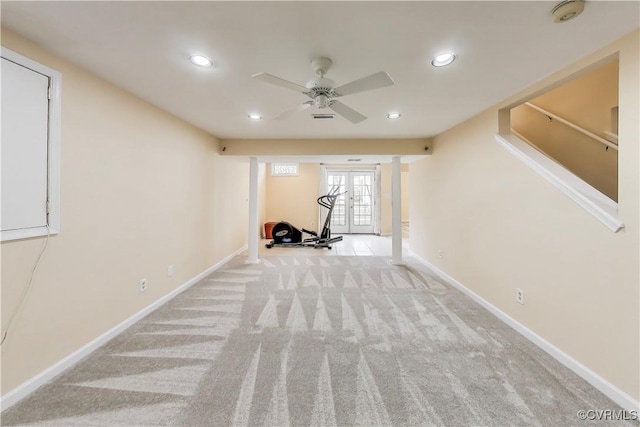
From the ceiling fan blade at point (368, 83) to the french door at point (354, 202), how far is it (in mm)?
6410

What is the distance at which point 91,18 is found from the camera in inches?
55.3

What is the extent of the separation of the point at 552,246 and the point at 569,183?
50cm

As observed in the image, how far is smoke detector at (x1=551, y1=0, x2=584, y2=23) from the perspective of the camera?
4.18 ft

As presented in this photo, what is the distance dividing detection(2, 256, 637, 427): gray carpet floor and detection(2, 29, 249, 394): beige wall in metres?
0.27

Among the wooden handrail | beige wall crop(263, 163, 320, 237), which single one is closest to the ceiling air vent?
the wooden handrail

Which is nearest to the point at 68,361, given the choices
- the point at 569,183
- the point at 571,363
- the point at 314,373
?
the point at 314,373

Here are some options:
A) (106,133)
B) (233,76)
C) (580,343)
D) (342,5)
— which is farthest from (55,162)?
(580,343)

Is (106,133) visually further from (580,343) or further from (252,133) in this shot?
(580,343)

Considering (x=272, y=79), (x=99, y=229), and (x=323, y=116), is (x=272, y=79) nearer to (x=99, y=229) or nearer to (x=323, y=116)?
(x=323, y=116)

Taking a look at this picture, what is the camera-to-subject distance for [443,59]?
1786 millimetres

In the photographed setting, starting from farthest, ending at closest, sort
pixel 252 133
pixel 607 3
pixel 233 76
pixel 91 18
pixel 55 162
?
pixel 252 133 → pixel 233 76 → pixel 55 162 → pixel 91 18 → pixel 607 3

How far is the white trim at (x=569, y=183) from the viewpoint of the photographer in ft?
5.34

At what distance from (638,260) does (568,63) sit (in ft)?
4.66

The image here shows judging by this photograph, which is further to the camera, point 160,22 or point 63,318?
point 63,318
